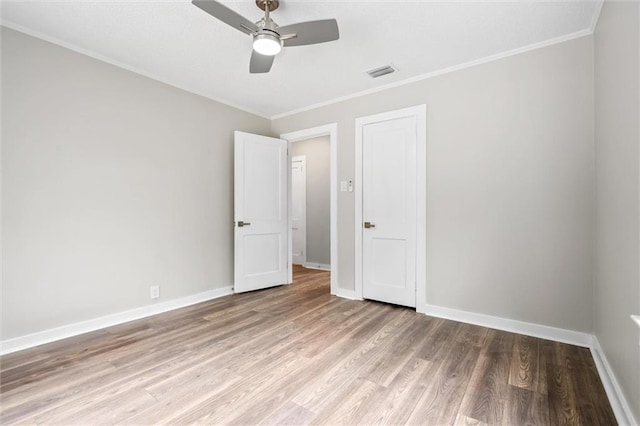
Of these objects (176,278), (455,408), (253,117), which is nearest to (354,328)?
(455,408)

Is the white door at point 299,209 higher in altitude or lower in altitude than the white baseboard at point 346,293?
higher

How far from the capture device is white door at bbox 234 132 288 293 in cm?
400

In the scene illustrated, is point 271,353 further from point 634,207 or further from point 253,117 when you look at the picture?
point 253,117

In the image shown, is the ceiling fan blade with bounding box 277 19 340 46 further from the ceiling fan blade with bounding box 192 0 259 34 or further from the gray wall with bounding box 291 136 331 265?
the gray wall with bounding box 291 136 331 265

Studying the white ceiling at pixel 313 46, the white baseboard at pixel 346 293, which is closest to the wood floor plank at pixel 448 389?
the white baseboard at pixel 346 293

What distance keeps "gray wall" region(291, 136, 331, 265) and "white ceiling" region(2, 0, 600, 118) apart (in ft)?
8.72

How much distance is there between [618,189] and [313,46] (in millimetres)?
2401

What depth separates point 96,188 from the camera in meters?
2.85

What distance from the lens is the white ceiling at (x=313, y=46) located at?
2.18 m

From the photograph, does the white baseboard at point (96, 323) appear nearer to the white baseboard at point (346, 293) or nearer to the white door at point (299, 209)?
the white baseboard at point (346, 293)

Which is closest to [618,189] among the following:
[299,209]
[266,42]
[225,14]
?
[266,42]

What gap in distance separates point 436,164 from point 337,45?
1.53 meters

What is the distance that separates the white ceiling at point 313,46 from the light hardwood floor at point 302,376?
2.54 metres

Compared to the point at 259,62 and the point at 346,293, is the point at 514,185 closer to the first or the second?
the point at 346,293
